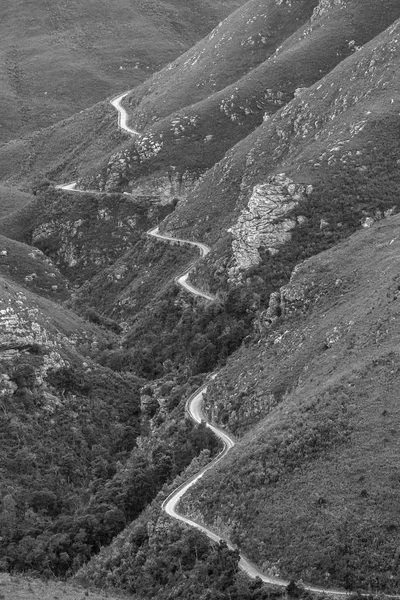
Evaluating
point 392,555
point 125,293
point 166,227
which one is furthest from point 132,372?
point 392,555

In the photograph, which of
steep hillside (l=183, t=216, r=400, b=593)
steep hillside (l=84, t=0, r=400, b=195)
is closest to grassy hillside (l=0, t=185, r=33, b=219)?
steep hillside (l=84, t=0, r=400, b=195)

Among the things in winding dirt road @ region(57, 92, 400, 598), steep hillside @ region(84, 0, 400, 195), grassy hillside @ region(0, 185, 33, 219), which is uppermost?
grassy hillside @ region(0, 185, 33, 219)

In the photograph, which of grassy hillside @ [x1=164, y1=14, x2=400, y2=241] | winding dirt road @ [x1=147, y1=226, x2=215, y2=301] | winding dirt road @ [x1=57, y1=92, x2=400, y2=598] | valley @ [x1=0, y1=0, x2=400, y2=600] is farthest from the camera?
grassy hillside @ [x1=164, y1=14, x2=400, y2=241]

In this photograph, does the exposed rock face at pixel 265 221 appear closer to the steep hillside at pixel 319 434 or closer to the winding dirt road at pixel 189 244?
the winding dirt road at pixel 189 244

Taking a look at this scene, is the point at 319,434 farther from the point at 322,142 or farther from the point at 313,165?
the point at 322,142

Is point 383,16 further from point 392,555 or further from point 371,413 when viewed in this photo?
point 392,555

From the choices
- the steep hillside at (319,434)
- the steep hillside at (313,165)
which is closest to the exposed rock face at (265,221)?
the steep hillside at (313,165)

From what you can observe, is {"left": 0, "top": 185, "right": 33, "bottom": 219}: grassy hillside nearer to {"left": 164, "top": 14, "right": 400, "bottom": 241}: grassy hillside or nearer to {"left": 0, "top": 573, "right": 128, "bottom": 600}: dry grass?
{"left": 164, "top": 14, "right": 400, "bottom": 241}: grassy hillside
